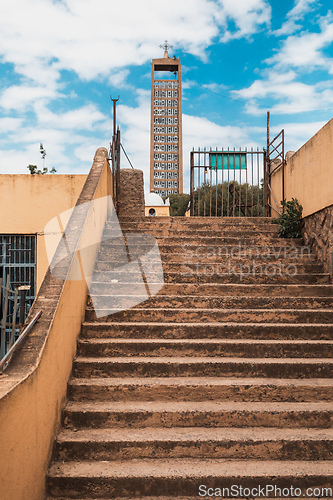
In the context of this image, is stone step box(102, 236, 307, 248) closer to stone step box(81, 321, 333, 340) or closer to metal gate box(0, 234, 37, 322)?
stone step box(81, 321, 333, 340)

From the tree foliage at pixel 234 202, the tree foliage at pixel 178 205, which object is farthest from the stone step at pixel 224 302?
the tree foliage at pixel 178 205

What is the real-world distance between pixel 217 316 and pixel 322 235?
1.98 metres

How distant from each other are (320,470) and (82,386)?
1.71 metres

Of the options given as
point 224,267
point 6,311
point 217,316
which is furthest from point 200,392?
point 224,267

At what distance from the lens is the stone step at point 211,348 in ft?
10.9

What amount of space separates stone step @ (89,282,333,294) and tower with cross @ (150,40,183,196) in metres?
67.6

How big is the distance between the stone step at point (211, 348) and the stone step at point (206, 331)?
Result: 0.17 meters

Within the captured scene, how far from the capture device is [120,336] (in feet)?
11.5

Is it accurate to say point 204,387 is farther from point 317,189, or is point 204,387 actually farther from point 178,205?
point 178,205

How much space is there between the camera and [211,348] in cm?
334

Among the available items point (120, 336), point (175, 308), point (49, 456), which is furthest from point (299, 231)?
point (49, 456)

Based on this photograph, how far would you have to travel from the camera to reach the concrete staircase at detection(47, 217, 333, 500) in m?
2.38

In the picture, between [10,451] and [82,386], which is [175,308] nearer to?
[82,386]

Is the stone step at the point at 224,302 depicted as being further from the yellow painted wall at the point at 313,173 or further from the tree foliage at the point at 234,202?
the tree foliage at the point at 234,202
